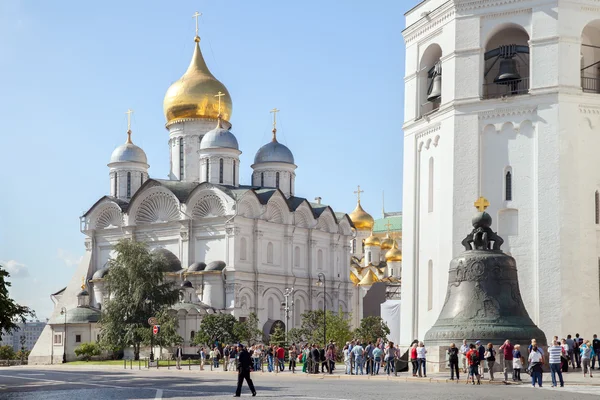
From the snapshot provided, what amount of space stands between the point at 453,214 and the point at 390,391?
1350 centimetres

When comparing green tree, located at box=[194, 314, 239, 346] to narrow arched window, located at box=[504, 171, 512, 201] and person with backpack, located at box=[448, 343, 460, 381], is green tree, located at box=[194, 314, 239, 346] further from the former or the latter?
person with backpack, located at box=[448, 343, 460, 381]

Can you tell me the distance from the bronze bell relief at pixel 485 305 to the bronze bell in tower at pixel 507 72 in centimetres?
761

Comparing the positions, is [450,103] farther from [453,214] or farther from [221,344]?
[221,344]

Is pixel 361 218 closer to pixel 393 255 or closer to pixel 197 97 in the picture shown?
pixel 393 255

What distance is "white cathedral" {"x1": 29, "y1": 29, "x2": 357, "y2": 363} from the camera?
6175 centimetres

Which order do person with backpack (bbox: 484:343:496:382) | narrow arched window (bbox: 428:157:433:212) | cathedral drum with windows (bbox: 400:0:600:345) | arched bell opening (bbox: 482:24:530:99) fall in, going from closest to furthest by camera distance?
person with backpack (bbox: 484:343:496:382) → cathedral drum with windows (bbox: 400:0:600:345) → arched bell opening (bbox: 482:24:530:99) → narrow arched window (bbox: 428:157:433:212)

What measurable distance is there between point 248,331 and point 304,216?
16085 mm

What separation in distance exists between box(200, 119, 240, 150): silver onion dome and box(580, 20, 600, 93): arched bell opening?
112 feet

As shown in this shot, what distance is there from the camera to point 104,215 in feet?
226

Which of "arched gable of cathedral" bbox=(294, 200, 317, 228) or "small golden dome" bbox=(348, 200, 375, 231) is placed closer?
"arched gable of cathedral" bbox=(294, 200, 317, 228)

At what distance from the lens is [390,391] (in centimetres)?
2081

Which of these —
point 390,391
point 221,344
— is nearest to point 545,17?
point 390,391

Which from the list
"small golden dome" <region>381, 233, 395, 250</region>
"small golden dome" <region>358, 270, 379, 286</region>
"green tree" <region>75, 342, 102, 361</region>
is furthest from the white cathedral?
"small golden dome" <region>381, 233, 395, 250</region>

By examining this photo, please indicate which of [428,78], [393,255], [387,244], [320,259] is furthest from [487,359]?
[387,244]
